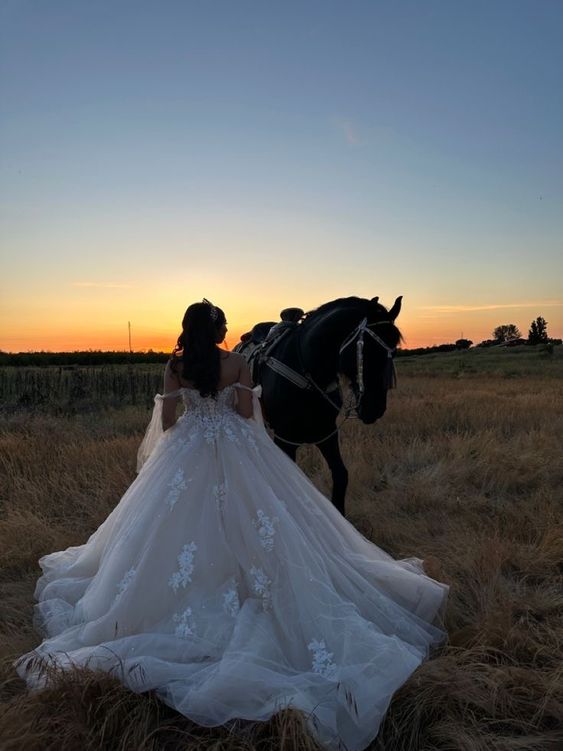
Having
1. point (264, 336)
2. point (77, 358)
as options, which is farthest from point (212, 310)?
point (77, 358)

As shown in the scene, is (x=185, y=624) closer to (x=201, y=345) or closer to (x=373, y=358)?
(x=201, y=345)

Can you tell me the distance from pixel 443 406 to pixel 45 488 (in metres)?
9.17

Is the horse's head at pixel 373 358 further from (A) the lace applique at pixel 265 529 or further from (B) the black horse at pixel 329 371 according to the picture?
(A) the lace applique at pixel 265 529

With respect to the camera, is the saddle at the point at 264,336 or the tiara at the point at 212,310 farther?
the saddle at the point at 264,336

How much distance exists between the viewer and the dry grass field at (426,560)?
2.56m

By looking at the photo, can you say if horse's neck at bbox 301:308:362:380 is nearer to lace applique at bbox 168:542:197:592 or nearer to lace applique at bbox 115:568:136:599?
lace applique at bbox 168:542:197:592

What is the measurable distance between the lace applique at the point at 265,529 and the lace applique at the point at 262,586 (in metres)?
0.15

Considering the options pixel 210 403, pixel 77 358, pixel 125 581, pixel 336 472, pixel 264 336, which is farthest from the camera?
A: pixel 77 358

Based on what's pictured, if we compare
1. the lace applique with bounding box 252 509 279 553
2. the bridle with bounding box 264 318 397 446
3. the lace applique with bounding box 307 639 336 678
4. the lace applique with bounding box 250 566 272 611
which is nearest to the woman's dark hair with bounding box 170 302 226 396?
the lace applique with bounding box 252 509 279 553

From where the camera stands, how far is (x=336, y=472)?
5.30 m

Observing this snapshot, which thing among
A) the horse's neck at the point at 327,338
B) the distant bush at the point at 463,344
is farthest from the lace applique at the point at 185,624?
the distant bush at the point at 463,344

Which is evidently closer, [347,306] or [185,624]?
[185,624]

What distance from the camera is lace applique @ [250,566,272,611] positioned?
3.24 metres

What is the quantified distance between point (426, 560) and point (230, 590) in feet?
6.08
